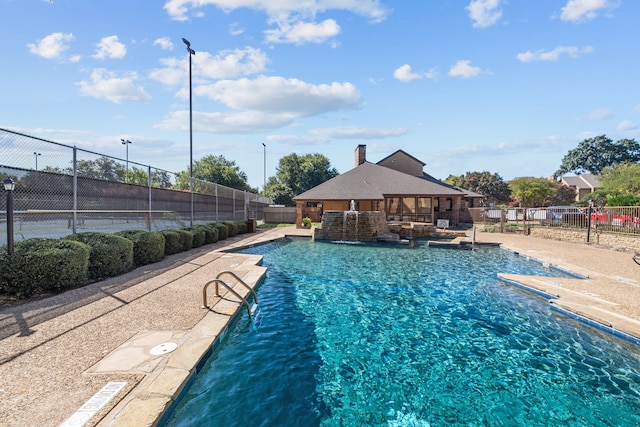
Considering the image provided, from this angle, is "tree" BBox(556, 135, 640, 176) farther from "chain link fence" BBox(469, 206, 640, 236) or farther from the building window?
"chain link fence" BBox(469, 206, 640, 236)

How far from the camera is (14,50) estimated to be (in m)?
8.36

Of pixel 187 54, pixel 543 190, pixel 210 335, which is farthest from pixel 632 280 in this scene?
pixel 543 190

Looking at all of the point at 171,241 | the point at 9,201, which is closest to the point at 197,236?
the point at 171,241

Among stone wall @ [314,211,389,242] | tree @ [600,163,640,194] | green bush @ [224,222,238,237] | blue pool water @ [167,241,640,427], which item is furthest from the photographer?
tree @ [600,163,640,194]

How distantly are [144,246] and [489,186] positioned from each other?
50.1 metres

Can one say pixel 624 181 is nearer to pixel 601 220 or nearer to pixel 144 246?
pixel 601 220

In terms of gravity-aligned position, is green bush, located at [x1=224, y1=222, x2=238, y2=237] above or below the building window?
below

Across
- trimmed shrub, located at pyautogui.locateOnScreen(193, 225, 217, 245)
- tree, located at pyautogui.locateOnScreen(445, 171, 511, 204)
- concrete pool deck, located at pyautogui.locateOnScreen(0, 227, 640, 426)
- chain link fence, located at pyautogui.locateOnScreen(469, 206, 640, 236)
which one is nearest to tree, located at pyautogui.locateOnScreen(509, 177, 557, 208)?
tree, located at pyautogui.locateOnScreen(445, 171, 511, 204)

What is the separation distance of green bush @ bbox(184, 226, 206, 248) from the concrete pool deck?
432cm

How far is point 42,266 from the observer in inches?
234

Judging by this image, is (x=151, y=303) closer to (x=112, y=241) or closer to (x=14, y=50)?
(x=112, y=241)

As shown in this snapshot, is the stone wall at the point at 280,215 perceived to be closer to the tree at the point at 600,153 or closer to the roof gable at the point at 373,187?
the roof gable at the point at 373,187

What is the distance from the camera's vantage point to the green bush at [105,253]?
7.38 m

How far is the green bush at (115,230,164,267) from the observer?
30.1 feet
